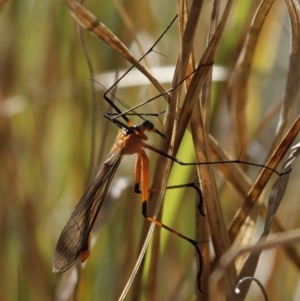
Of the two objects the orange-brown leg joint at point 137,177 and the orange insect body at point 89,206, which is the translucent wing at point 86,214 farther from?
the orange-brown leg joint at point 137,177

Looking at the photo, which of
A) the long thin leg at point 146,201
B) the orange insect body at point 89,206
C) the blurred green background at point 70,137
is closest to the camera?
the long thin leg at point 146,201

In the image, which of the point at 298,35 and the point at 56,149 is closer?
the point at 298,35

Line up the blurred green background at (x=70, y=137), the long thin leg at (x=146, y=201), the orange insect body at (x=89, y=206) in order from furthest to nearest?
the blurred green background at (x=70, y=137) < the orange insect body at (x=89, y=206) < the long thin leg at (x=146, y=201)

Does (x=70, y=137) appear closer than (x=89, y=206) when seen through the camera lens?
No

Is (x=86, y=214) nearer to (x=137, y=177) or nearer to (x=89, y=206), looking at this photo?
(x=89, y=206)

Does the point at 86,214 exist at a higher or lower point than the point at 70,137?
lower

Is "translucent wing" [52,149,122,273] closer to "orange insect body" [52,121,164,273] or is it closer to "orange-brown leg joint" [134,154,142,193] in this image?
"orange insect body" [52,121,164,273]

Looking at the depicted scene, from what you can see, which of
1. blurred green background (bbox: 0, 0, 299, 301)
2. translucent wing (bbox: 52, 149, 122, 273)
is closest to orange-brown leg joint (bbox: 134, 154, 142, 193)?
blurred green background (bbox: 0, 0, 299, 301)

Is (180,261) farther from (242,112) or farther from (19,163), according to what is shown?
(19,163)

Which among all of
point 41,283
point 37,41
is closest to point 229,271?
point 41,283

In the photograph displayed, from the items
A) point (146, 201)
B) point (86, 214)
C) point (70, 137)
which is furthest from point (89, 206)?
point (70, 137)

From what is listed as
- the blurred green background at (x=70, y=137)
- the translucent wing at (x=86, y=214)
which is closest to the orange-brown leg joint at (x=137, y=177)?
the blurred green background at (x=70, y=137)
